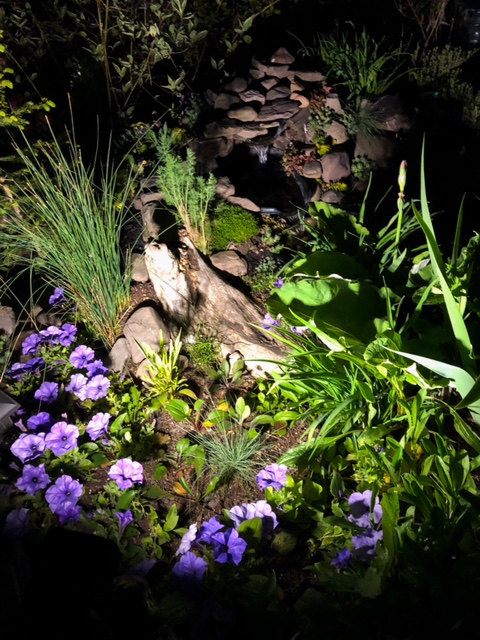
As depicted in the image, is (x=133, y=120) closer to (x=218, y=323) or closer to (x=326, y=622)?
(x=218, y=323)

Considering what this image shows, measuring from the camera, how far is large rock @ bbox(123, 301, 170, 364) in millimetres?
2580

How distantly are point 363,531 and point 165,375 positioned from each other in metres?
1.15

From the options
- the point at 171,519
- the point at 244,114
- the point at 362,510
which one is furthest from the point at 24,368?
the point at 244,114

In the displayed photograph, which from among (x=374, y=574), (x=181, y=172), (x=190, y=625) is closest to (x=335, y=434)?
(x=374, y=574)

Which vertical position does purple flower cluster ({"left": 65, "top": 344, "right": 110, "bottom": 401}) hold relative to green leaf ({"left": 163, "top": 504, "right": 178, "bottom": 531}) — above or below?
above

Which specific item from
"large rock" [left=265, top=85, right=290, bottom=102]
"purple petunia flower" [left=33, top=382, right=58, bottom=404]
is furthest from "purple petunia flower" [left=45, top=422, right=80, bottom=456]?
"large rock" [left=265, top=85, right=290, bottom=102]

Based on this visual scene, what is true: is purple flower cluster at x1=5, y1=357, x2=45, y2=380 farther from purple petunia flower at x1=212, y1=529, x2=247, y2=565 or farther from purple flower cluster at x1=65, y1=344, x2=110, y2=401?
purple petunia flower at x1=212, y1=529, x2=247, y2=565

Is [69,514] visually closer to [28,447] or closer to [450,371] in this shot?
[28,447]

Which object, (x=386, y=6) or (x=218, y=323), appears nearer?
(x=218, y=323)

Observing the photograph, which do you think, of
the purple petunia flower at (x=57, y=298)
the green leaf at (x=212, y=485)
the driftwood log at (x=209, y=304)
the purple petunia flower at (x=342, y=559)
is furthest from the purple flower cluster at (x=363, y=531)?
the purple petunia flower at (x=57, y=298)

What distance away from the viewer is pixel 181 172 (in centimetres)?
272

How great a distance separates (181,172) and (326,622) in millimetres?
Answer: 2167

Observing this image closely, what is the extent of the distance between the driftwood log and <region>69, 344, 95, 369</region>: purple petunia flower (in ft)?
1.60

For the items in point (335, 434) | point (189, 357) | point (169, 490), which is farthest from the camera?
point (189, 357)
